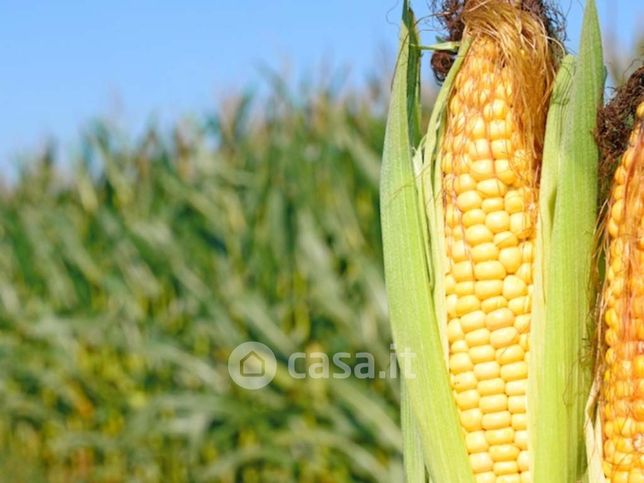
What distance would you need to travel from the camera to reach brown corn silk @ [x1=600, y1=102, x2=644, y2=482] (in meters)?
1.34

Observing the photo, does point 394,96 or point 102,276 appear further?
point 102,276

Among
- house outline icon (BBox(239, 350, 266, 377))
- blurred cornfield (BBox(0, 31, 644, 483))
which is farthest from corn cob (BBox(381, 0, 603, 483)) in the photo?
house outline icon (BBox(239, 350, 266, 377))

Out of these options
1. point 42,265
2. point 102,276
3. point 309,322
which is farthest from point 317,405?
point 42,265

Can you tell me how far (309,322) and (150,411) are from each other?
1.36m

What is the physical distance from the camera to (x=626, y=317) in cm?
134

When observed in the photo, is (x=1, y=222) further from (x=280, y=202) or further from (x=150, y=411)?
(x=280, y=202)

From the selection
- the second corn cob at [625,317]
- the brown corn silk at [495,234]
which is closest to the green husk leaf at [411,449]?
the brown corn silk at [495,234]

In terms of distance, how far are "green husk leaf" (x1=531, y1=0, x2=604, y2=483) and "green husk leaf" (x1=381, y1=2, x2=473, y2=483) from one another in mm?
140

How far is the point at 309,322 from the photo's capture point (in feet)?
18.6

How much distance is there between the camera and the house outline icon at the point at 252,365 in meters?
5.59

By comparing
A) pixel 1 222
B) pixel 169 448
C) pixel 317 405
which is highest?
pixel 1 222

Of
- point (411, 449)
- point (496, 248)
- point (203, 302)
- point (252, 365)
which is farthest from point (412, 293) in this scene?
point (203, 302)

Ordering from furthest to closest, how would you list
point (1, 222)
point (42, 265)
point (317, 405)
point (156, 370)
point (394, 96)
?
point (1, 222)
point (42, 265)
point (156, 370)
point (317, 405)
point (394, 96)

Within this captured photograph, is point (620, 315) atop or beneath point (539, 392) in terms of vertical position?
atop
